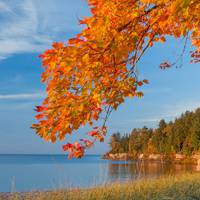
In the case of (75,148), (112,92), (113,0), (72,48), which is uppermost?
(113,0)

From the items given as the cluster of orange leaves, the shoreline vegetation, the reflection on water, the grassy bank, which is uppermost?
the shoreline vegetation

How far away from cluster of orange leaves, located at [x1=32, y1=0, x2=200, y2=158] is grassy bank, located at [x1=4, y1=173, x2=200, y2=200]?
2660 mm

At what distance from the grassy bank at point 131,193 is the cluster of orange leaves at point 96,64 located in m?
2.66

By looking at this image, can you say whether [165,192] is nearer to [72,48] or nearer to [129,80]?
[129,80]

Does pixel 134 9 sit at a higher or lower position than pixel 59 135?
higher

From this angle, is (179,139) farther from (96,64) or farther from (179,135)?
(96,64)

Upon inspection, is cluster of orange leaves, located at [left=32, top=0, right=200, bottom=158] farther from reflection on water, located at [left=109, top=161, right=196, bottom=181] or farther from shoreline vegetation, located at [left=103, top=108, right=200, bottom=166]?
shoreline vegetation, located at [left=103, top=108, right=200, bottom=166]

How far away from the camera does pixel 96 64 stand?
15.3 feet

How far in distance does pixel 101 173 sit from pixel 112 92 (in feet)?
13.9

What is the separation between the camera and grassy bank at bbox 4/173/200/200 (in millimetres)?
7332

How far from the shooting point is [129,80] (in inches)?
210

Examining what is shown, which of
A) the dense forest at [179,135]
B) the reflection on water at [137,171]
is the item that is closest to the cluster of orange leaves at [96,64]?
the reflection on water at [137,171]

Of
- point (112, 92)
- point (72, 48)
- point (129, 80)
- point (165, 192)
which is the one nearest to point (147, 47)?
point (129, 80)


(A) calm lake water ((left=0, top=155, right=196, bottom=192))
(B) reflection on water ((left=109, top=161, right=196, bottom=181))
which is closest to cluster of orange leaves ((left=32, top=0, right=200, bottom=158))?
(A) calm lake water ((left=0, top=155, right=196, bottom=192))
